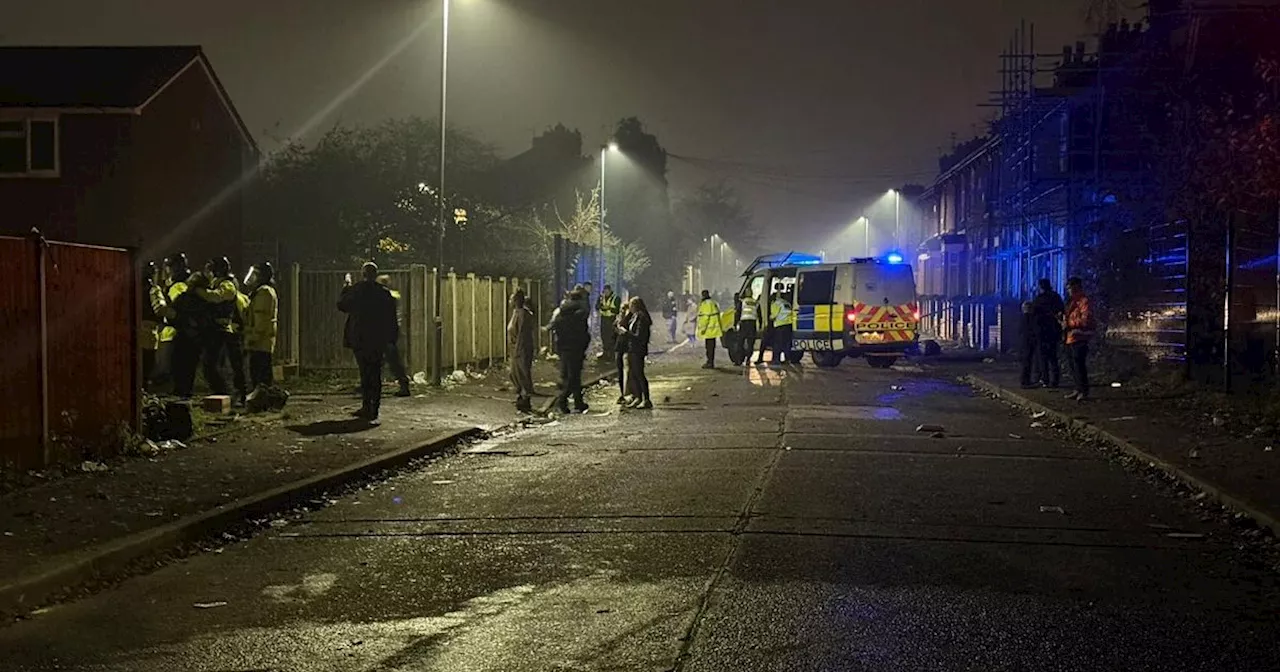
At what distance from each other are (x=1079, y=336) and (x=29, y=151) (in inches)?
1097

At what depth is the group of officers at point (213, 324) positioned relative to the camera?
15.3 m

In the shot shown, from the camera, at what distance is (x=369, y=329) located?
14945 mm

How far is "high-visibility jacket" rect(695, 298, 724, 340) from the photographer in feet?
96.4

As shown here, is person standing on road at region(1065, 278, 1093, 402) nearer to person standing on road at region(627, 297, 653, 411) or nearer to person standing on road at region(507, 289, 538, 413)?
person standing on road at region(627, 297, 653, 411)

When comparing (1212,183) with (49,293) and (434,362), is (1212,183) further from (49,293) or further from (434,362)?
(49,293)

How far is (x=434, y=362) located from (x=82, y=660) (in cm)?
1539

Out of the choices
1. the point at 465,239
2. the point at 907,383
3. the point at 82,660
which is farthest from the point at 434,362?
the point at 465,239

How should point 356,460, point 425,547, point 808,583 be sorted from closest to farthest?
1. point 808,583
2. point 425,547
3. point 356,460

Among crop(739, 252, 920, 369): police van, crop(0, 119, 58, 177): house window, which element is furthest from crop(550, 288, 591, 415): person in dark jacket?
crop(0, 119, 58, 177): house window

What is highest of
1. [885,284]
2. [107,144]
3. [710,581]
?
[107,144]

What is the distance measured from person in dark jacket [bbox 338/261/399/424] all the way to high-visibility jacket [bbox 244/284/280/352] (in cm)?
112

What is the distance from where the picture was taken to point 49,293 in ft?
34.4

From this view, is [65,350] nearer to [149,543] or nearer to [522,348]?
[149,543]

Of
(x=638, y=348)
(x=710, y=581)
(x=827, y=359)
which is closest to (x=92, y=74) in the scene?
(x=827, y=359)
